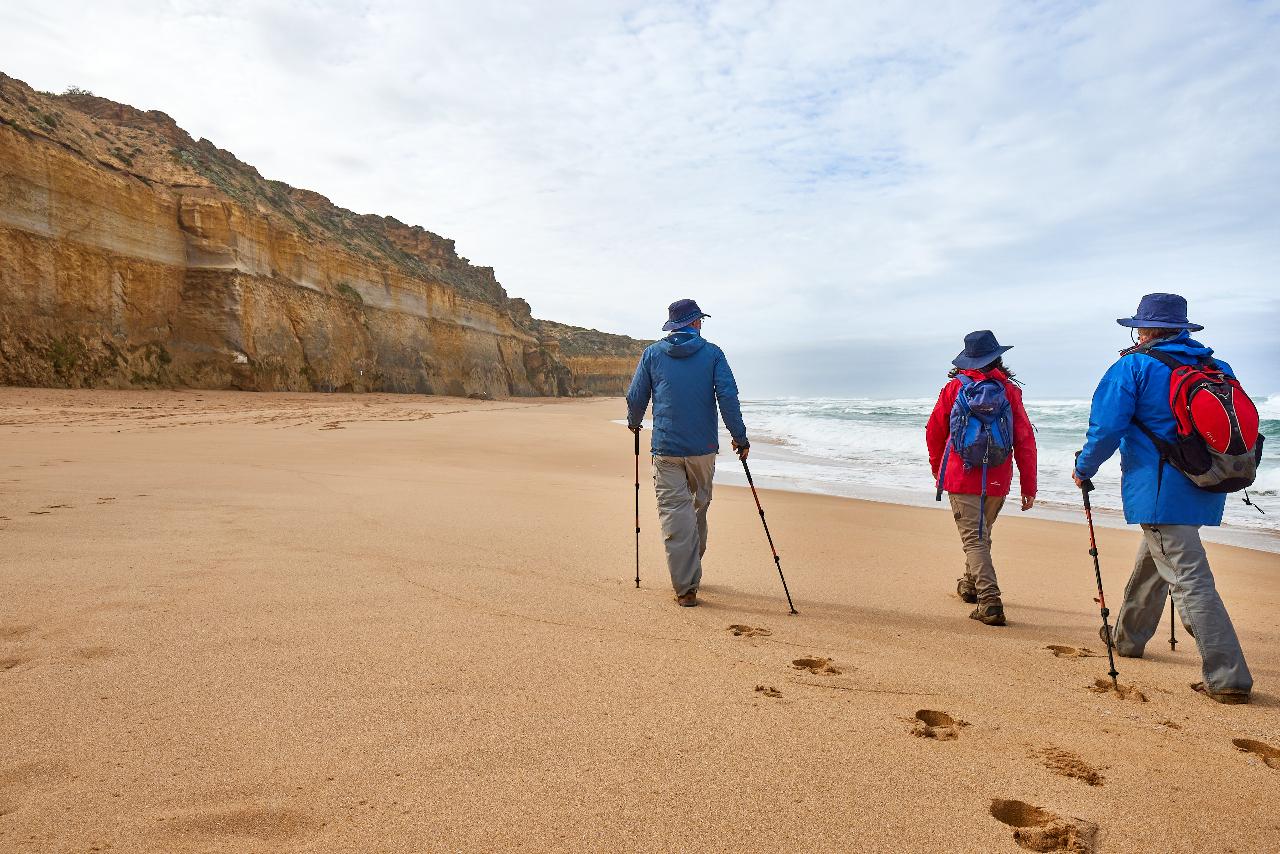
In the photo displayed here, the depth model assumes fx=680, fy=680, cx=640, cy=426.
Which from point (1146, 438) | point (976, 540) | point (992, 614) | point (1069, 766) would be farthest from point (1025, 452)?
point (1069, 766)

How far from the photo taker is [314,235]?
3281cm

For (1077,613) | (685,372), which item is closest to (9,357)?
(685,372)

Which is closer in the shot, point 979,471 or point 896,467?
point 979,471

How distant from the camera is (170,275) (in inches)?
859

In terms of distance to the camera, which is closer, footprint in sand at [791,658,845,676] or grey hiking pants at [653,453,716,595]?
footprint in sand at [791,658,845,676]

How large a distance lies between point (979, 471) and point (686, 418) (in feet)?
Answer: 6.73

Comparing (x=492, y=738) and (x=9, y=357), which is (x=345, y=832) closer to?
(x=492, y=738)

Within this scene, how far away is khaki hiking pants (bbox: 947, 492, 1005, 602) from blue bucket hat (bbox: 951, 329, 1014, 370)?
3.02 ft

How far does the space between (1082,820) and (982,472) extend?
9.58ft

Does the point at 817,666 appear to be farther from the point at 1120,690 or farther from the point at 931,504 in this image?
the point at 931,504

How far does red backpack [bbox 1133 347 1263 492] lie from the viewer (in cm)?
311

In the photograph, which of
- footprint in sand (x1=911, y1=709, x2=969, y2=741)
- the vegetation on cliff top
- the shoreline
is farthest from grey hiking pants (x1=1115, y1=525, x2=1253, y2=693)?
the vegetation on cliff top

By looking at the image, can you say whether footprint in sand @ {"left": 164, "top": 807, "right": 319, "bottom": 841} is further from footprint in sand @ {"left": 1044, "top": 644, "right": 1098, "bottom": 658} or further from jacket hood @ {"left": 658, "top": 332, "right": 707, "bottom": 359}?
footprint in sand @ {"left": 1044, "top": 644, "right": 1098, "bottom": 658}

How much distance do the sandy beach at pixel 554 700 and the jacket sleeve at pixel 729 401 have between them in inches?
44.8
